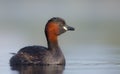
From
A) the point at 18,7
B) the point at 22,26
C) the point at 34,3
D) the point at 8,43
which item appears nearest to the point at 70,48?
the point at 8,43

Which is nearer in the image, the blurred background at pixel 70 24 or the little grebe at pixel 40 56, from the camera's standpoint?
the little grebe at pixel 40 56

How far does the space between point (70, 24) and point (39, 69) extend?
1019 centimetres

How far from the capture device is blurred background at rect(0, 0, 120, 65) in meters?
23.0

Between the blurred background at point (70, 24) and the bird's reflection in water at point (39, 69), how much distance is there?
37.1 inches

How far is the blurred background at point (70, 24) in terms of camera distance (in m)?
23.0

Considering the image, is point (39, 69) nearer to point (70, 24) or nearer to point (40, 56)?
point (40, 56)

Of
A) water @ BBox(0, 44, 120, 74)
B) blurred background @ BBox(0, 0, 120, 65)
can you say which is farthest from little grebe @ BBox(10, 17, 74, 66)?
blurred background @ BBox(0, 0, 120, 65)

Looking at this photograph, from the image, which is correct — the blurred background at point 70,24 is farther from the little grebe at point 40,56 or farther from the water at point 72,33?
the little grebe at point 40,56

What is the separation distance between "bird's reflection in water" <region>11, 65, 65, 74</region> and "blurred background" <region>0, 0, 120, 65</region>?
0.94m

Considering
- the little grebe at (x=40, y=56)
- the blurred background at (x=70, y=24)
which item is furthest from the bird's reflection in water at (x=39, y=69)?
the blurred background at (x=70, y=24)

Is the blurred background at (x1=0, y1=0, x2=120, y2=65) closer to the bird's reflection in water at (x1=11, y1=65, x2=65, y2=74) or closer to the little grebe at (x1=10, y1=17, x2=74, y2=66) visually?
the little grebe at (x1=10, y1=17, x2=74, y2=66)

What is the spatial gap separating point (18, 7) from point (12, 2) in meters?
1.92

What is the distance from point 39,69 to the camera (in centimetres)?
1973

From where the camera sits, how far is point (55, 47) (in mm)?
21156
